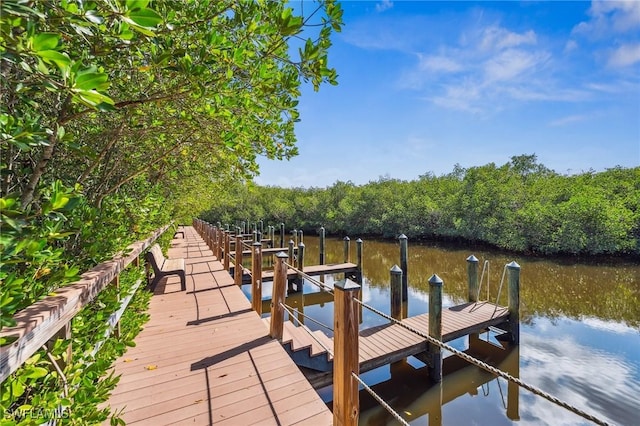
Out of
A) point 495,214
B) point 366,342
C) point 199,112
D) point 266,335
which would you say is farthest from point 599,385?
point 495,214

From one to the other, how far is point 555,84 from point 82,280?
18.1 meters

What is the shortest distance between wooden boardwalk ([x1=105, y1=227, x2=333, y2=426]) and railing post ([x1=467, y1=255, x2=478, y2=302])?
15.8ft

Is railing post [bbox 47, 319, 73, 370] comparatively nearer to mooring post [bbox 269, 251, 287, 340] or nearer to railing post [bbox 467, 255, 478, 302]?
mooring post [bbox 269, 251, 287, 340]

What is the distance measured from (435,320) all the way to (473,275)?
234 cm

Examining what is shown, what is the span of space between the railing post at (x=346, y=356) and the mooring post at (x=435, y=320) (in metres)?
3.19

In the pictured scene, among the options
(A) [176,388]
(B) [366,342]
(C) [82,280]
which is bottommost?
(B) [366,342]

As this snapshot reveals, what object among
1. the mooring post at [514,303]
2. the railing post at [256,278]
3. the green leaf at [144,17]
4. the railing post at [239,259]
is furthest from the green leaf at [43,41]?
the mooring post at [514,303]

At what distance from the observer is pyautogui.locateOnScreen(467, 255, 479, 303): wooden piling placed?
657 cm

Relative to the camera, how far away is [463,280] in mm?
11656

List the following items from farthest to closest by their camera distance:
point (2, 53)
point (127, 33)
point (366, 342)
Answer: point (366, 342) < point (127, 33) < point (2, 53)

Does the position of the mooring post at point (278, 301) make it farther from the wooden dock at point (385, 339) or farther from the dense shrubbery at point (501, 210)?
the dense shrubbery at point (501, 210)

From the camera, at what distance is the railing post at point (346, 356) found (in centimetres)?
215

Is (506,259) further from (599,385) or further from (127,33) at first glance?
(127,33)

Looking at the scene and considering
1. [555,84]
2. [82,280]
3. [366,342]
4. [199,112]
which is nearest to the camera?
[82,280]
